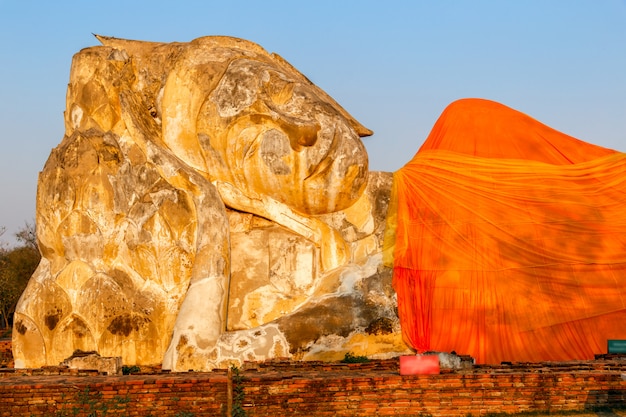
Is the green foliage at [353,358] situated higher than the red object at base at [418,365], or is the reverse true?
the green foliage at [353,358]

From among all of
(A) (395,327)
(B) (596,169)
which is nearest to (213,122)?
(A) (395,327)

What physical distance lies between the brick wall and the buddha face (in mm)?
4764

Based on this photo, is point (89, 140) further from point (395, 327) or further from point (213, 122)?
point (395, 327)

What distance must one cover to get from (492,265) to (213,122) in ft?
14.2

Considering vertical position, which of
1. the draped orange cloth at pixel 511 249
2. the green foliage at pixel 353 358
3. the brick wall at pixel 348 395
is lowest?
the brick wall at pixel 348 395

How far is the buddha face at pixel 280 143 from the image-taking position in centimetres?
1444

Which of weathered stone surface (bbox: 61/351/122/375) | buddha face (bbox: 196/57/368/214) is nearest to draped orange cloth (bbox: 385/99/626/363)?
buddha face (bbox: 196/57/368/214)

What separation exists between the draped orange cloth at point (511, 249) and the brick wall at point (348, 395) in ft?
9.92

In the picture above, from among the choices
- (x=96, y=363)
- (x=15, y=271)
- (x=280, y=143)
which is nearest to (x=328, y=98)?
(x=280, y=143)

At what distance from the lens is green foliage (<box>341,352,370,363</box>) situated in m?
13.0

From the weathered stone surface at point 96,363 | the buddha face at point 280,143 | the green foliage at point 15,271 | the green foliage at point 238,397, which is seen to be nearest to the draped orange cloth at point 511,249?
the buddha face at point 280,143

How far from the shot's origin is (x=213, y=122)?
1473 centimetres

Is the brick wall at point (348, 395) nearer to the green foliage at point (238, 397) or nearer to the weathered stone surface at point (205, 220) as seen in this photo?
the green foliage at point (238, 397)

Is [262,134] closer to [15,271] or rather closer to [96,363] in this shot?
[96,363]
